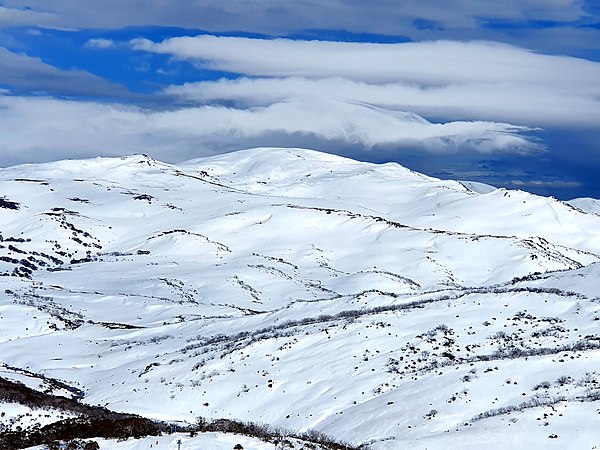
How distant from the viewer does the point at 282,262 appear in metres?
167

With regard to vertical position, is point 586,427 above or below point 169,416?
above

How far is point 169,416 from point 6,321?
5200 centimetres

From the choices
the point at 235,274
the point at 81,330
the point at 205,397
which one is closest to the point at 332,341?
the point at 205,397

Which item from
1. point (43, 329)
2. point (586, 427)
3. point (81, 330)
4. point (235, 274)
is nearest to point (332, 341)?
point (586, 427)

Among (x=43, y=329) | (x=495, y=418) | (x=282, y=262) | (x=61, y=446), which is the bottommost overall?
(x=282, y=262)

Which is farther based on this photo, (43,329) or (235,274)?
(235,274)

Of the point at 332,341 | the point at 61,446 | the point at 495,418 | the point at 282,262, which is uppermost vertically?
the point at 61,446

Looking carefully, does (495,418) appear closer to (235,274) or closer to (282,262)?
(235,274)

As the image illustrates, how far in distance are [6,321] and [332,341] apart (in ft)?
170

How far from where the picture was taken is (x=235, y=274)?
147 meters

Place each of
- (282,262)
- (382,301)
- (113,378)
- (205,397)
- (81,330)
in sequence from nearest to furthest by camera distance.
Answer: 1. (205,397)
2. (113,378)
3. (382,301)
4. (81,330)
5. (282,262)

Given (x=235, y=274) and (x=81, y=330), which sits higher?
(x=81, y=330)

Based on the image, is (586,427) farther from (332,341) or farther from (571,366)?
(332,341)

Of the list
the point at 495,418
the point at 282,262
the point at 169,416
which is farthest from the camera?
the point at 282,262
